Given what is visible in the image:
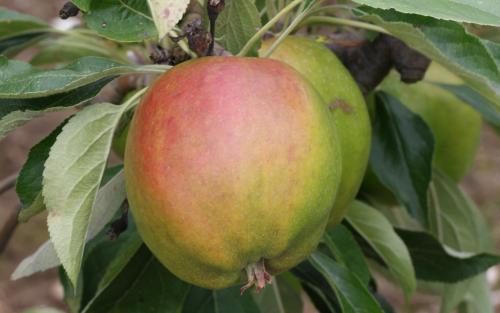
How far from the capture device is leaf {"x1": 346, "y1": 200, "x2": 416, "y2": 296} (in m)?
0.96

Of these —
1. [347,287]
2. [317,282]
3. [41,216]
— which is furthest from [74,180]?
[41,216]

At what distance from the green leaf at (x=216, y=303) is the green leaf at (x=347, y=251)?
140 mm

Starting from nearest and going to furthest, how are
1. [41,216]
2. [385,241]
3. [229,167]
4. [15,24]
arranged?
[229,167], [385,241], [15,24], [41,216]

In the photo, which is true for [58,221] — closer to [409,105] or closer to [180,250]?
[180,250]

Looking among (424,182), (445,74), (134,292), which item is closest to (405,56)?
(424,182)

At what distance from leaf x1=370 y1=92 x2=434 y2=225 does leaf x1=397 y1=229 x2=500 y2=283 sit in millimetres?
55

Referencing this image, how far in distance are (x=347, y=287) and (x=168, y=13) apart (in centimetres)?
35

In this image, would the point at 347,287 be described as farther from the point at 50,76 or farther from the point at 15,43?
the point at 15,43

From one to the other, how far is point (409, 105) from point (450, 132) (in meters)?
0.07

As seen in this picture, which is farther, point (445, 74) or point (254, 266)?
point (445, 74)

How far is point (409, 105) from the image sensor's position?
48.4 inches

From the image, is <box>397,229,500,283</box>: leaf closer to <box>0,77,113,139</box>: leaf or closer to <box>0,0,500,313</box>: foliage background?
<box>0,77,113,139</box>: leaf

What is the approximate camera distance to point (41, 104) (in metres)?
0.74

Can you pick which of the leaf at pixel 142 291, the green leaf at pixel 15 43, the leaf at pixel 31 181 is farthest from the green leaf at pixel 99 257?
the green leaf at pixel 15 43
